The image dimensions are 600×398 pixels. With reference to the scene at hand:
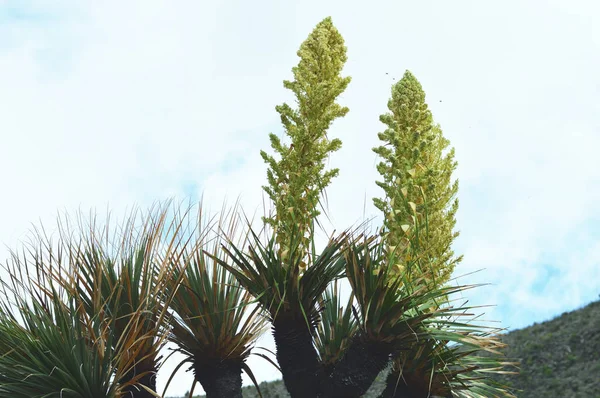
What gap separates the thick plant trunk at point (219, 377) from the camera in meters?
6.76

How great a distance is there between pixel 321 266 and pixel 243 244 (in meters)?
0.93

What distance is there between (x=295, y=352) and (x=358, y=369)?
634mm

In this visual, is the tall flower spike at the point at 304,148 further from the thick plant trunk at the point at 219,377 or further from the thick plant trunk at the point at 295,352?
the thick plant trunk at the point at 219,377

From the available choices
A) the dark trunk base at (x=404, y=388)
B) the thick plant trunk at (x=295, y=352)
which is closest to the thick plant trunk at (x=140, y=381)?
the thick plant trunk at (x=295, y=352)

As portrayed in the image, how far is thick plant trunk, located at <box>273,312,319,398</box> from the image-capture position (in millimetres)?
6430

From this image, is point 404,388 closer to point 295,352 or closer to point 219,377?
point 295,352

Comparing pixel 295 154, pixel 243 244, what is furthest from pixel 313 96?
pixel 243 244

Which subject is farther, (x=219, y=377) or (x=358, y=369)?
(x=219, y=377)

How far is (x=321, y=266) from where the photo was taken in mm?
6520

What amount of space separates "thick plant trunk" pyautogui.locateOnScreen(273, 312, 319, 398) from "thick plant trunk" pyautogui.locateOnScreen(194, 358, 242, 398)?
0.64 meters

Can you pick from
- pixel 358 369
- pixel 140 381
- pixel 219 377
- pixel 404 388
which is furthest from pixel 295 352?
pixel 140 381

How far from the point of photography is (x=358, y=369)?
6180 millimetres

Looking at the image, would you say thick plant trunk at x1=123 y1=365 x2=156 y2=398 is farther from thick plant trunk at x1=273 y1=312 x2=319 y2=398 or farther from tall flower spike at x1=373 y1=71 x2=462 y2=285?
tall flower spike at x1=373 y1=71 x2=462 y2=285

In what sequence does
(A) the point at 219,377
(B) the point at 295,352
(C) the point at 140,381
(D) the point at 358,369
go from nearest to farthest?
(D) the point at 358,369
(B) the point at 295,352
(A) the point at 219,377
(C) the point at 140,381
